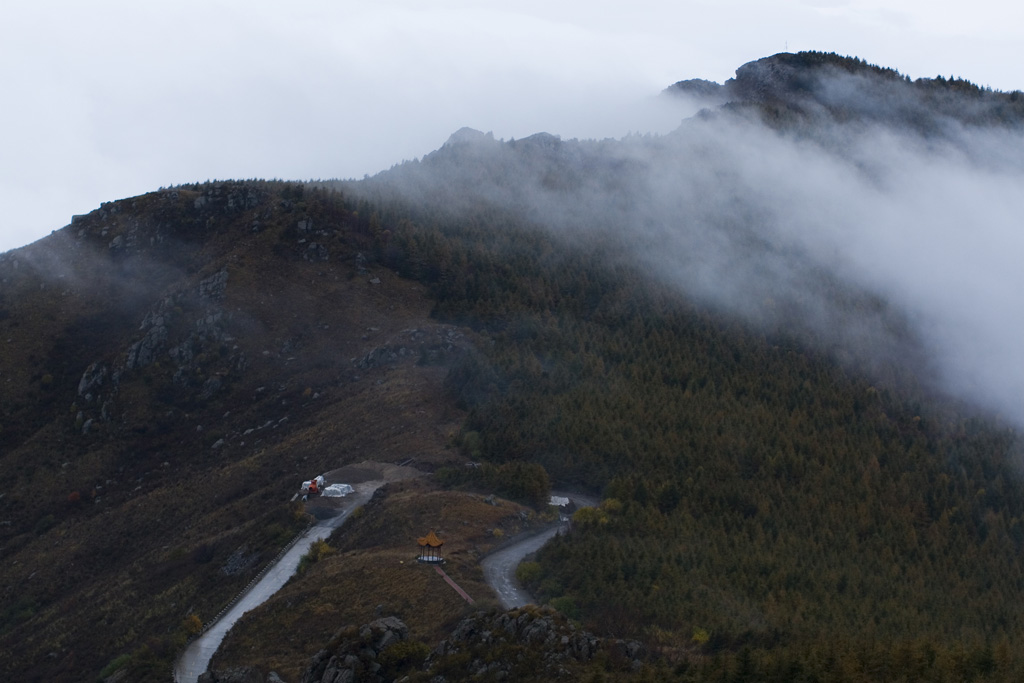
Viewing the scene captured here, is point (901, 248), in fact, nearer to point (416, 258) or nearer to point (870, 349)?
point (870, 349)

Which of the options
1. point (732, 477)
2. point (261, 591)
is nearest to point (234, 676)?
point (261, 591)

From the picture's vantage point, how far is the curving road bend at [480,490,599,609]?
63531mm

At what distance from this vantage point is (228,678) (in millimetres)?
56875

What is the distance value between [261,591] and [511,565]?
15.9 m

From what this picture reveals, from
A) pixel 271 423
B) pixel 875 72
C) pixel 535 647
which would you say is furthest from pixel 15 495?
pixel 875 72

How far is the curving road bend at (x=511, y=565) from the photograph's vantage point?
6353cm

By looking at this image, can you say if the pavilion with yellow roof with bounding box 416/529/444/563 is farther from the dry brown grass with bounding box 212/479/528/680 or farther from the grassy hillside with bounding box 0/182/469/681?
the grassy hillside with bounding box 0/182/469/681

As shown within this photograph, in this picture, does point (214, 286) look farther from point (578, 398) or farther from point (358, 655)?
point (358, 655)

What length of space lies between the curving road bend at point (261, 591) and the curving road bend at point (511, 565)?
43.7 feet

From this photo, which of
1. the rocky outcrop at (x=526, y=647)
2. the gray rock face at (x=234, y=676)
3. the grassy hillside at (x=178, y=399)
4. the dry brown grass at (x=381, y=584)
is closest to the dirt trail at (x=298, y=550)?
the grassy hillside at (x=178, y=399)

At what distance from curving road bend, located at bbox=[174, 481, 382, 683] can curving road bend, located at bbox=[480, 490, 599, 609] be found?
1331 cm

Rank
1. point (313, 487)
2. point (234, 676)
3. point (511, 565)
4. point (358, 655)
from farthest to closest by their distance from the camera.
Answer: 1. point (313, 487)
2. point (511, 565)
3. point (234, 676)
4. point (358, 655)

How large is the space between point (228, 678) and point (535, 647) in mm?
15755

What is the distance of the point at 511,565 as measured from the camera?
6925 cm
